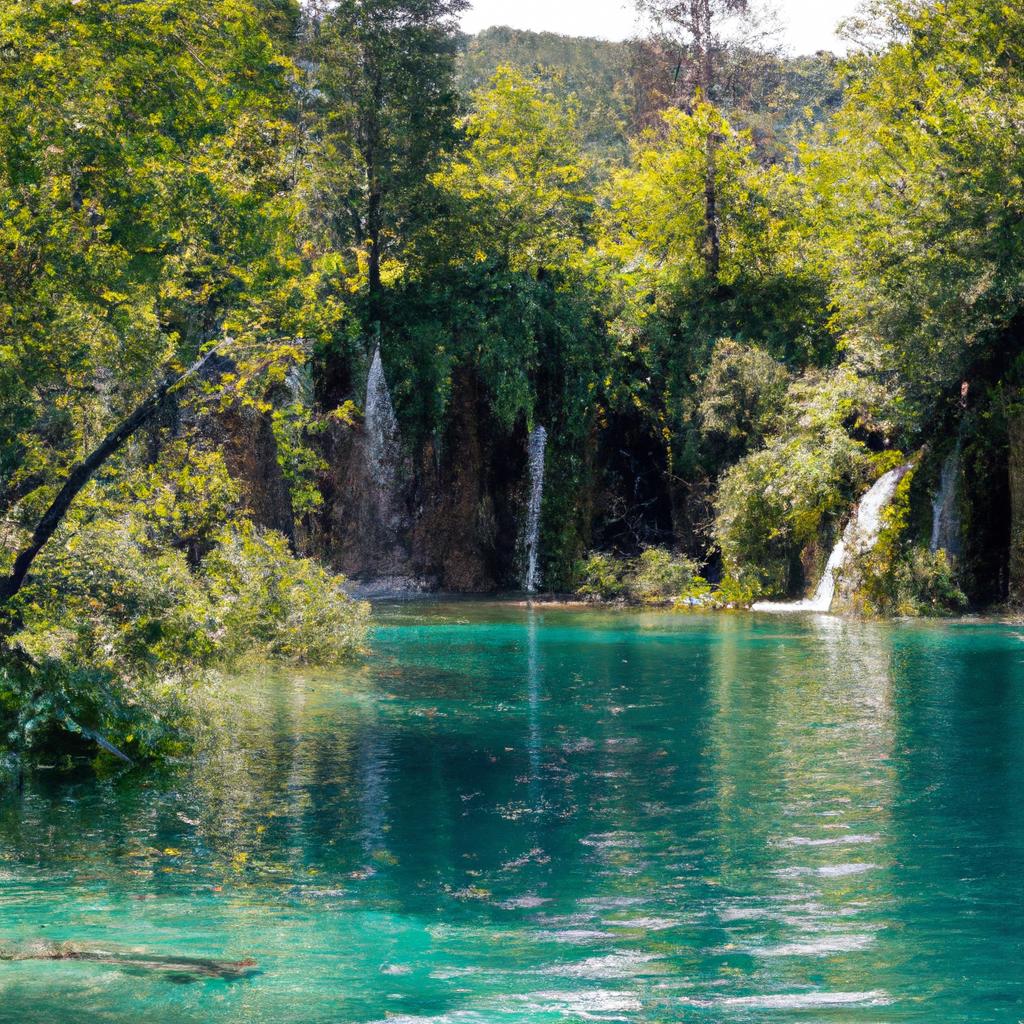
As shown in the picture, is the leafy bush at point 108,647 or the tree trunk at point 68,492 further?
the tree trunk at point 68,492

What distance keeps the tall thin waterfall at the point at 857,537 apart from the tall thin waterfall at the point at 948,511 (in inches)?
30.8

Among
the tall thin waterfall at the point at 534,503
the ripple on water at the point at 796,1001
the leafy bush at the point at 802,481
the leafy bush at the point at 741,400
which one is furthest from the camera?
the tall thin waterfall at the point at 534,503

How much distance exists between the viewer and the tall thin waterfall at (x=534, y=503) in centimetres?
3322

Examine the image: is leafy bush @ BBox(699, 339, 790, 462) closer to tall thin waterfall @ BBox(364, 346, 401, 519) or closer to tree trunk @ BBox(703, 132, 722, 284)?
tree trunk @ BBox(703, 132, 722, 284)

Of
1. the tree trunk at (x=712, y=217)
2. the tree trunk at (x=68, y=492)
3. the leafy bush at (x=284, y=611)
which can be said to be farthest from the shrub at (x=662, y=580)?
the tree trunk at (x=68, y=492)

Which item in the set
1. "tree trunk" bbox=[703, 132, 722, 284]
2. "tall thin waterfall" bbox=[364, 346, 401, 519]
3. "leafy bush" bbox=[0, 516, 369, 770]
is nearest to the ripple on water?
"leafy bush" bbox=[0, 516, 369, 770]

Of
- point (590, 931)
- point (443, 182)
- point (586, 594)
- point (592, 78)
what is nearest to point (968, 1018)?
point (590, 931)

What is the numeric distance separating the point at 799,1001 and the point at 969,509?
22.6 metres

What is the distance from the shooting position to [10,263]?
11930mm

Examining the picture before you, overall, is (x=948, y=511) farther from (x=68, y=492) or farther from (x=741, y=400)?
(x=68, y=492)

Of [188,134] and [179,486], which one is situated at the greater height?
[188,134]

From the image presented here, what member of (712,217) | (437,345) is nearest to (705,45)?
(712,217)

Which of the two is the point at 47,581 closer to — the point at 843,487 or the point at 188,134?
the point at 188,134

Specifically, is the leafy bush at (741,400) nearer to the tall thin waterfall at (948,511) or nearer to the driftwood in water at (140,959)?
the tall thin waterfall at (948,511)
